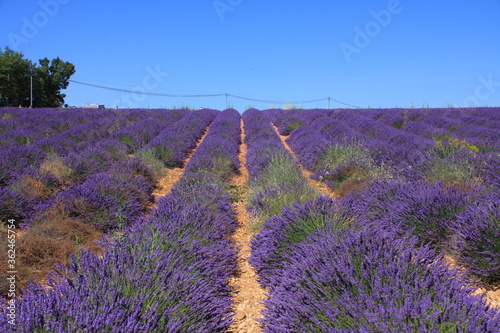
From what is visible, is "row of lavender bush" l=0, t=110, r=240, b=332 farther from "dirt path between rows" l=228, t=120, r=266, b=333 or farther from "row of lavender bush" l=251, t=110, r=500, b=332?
"row of lavender bush" l=251, t=110, r=500, b=332

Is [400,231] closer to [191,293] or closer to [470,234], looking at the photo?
[470,234]

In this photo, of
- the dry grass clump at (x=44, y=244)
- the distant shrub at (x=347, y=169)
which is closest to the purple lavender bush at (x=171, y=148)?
the distant shrub at (x=347, y=169)

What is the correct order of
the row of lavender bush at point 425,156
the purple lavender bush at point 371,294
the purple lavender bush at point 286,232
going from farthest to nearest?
1. the row of lavender bush at point 425,156
2. the purple lavender bush at point 286,232
3. the purple lavender bush at point 371,294

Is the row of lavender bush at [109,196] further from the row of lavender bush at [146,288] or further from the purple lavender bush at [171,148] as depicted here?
the purple lavender bush at [171,148]

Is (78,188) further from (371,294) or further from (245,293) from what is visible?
(371,294)

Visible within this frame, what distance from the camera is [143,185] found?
7.41m

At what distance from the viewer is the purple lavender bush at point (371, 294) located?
209 centimetres

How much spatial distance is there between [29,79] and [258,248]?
4621 centimetres

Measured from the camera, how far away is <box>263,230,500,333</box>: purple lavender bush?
2092mm

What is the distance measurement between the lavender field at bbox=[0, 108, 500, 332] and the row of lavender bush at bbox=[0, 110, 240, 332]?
0.5 inches

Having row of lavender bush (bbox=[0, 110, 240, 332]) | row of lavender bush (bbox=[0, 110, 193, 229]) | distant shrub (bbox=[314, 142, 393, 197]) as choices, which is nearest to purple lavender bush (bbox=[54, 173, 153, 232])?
row of lavender bush (bbox=[0, 110, 193, 229])

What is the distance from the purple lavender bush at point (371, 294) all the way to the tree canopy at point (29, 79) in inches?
1694

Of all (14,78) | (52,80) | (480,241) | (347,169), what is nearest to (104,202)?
(480,241)

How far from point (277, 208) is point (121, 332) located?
363 centimetres
